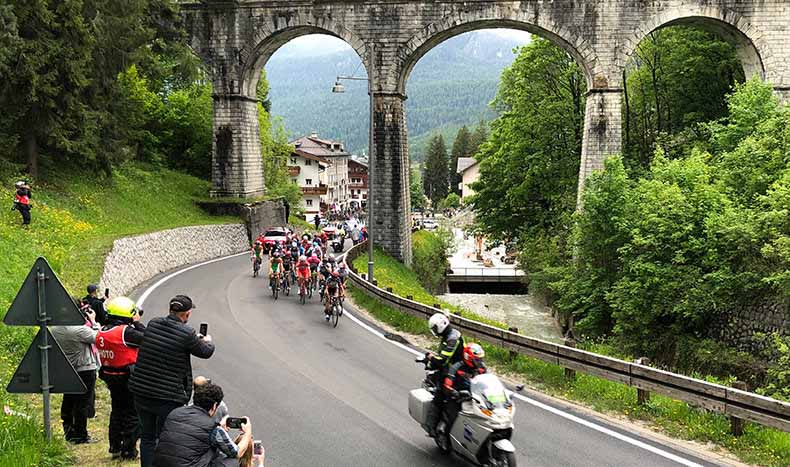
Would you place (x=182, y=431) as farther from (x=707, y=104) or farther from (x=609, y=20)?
(x=707, y=104)

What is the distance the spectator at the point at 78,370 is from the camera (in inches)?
264

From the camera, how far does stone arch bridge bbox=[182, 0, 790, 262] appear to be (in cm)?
2633

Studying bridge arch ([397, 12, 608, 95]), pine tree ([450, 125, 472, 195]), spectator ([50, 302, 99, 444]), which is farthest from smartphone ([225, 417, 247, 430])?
pine tree ([450, 125, 472, 195])

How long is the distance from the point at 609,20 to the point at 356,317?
18570 millimetres

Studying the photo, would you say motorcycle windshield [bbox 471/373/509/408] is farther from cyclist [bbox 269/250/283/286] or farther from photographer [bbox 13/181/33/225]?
photographer [bbox 13/181/33/225]

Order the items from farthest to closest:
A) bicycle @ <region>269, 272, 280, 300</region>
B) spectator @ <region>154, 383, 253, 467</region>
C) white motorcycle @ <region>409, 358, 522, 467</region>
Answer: bicycle @ <region>269, 272, 280, 300</region>, white motorcycle @ <region>409, 358, 522, 467</region>, spectator @ <region>154, 383, 253, 467</region>

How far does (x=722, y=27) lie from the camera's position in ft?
88.5

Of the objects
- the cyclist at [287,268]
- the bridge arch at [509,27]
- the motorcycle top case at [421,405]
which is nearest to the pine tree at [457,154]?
the bridge arch at [509,27]

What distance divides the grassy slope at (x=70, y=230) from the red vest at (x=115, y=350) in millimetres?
927

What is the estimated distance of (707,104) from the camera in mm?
31703

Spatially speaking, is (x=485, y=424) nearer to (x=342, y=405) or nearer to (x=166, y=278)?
(x=342, y=405)

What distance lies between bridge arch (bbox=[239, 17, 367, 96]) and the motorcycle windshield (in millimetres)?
22236

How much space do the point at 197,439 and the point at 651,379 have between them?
21.2ft

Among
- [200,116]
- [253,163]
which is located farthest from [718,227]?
[200,116]
